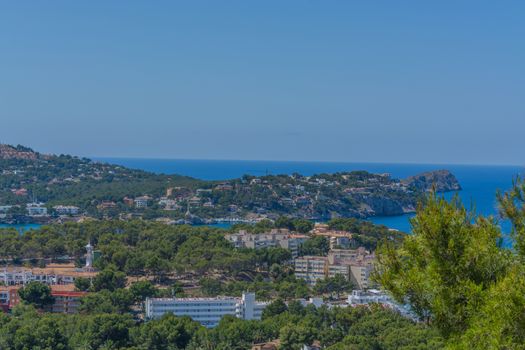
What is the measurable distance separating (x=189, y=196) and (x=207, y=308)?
37.8 meters

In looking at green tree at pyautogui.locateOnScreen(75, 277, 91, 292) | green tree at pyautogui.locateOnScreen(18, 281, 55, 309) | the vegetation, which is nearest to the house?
green tree at pyautogui.locateOnScreen(75, 277, 91, 292)

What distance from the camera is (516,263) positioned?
5.09 m

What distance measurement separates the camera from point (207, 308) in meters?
22.4

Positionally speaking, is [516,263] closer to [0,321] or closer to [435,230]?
[435,230]

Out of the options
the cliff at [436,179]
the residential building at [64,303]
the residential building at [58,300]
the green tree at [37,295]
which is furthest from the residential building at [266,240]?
the cliff at [436,179]

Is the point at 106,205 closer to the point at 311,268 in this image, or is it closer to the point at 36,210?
the point at 36,210

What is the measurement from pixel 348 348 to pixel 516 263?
39.7 ft

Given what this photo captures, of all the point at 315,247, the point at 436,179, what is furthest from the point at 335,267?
the point at 436,179

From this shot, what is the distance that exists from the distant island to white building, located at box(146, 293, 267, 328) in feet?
99.9

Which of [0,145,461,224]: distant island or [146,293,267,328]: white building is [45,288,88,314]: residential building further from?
[0,145,461,224]: distant island

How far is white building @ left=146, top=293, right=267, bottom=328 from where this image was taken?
21.9 m

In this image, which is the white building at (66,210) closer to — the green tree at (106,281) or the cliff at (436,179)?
the green tree at (106,281)

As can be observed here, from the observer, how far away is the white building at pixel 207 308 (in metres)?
21.9

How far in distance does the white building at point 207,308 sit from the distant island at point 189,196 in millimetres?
30464
